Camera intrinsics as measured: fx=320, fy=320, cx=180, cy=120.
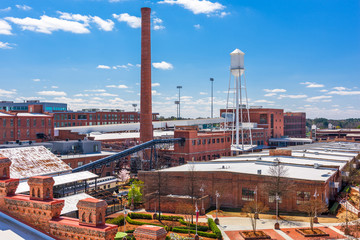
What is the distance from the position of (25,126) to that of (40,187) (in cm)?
6253

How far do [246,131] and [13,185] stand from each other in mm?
86275

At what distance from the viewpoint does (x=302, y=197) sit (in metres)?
36.0

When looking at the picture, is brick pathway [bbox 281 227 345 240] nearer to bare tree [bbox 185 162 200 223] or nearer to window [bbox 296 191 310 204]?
window [bbox 296 191 310 204]

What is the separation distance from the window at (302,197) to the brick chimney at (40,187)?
31.0 meters

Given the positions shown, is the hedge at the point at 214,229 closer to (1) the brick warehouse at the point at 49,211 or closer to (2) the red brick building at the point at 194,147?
(1) the brick warehouse at the point at 49,211

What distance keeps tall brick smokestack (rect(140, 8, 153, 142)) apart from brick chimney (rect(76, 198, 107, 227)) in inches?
2345

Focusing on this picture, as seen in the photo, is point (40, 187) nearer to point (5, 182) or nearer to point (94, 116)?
point (5, 182)

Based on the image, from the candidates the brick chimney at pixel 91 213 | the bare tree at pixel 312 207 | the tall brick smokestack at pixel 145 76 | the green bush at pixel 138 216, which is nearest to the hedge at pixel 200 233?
the green bush at pixel 138 216

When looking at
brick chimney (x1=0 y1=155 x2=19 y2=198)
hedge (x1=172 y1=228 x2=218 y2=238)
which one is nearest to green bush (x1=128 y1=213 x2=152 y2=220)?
hedge (x1=172 y1=228 x2=218 y2=238)

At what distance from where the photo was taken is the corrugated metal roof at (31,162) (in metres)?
35.7

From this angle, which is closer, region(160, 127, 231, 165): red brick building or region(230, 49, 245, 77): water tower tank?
region(160, 127, 231, 165): red brick building

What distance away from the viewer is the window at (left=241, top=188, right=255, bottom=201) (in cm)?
3834

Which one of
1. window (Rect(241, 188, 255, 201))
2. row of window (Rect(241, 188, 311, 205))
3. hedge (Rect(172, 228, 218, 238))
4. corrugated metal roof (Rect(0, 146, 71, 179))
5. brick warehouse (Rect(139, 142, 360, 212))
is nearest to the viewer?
hedge (Rect(172, 228, 218, 238))

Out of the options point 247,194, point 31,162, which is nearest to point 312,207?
point 247,194
